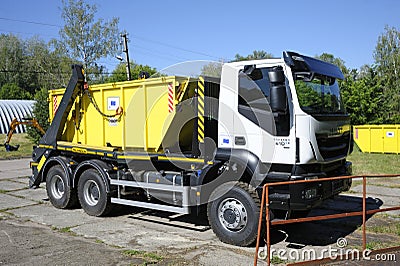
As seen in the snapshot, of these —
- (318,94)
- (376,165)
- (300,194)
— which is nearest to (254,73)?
(318,94)

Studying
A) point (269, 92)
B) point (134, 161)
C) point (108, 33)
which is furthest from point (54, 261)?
point (108, 33)

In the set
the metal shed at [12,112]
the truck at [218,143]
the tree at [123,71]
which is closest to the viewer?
the truck at [218,143]

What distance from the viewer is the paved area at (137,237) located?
21.5 ft

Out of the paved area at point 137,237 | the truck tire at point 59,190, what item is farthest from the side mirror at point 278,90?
the truck tire at point 59,190

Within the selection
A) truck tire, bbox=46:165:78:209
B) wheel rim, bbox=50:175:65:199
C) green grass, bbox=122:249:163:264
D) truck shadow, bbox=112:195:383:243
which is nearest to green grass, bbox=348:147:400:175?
truck shadow, bbox=112:195:383:243

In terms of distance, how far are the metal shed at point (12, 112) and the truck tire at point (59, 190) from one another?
32.3 m

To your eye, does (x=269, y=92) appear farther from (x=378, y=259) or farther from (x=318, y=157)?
(x=378, y=259)

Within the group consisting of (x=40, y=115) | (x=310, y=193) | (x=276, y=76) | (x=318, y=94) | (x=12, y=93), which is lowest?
(x=310, y=193)

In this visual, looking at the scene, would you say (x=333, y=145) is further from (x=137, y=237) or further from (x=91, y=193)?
(x=91, y=193)

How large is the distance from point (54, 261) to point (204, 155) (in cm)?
303

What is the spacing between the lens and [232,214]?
7.10 m

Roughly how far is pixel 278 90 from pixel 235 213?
6.92 feet

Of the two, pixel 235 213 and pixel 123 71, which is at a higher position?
pixel 123 71

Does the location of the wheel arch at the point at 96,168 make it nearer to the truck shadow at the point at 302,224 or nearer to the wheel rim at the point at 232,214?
the truck shadow at the point at 302,224
